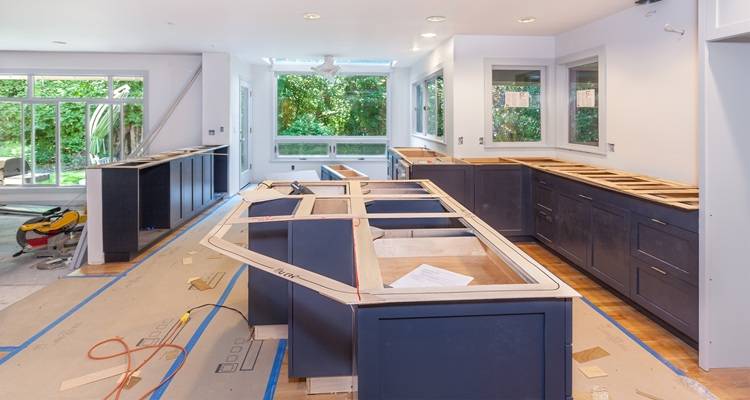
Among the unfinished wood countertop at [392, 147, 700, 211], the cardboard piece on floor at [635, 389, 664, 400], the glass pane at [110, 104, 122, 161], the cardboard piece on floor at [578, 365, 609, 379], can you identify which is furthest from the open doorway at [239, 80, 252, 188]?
the cardboard piece on floor at [635, 389, 664, 400]

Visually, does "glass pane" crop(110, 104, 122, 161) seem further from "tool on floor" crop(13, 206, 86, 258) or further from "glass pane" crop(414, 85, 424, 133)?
"glass pane" crop(414, 85, 424, 133)

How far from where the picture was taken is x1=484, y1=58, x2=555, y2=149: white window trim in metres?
6.43

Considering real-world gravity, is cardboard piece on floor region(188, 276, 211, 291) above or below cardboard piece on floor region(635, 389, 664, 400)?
above

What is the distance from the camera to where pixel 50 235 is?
5.40m

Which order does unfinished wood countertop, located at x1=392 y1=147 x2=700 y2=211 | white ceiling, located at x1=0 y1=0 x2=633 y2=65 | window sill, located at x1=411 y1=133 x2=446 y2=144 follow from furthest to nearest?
1. window sill, located at x1=411 y1=133 x2=446 y2=144
2. white ceiling, located at x1=0 y1=0 x2=633 y2=65
3. unfinished wood countertop, located at x1=392 y1=147 x2=700 y2=211

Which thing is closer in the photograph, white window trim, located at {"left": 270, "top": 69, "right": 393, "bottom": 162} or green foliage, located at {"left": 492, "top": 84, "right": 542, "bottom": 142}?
green foliage, located at {"left": 492, "top": 84, "right": 542, "bottom": 142}

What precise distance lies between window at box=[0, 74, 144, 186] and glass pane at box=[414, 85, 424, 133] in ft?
16.8

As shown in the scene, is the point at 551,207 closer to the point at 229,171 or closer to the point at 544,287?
the point at 544,287

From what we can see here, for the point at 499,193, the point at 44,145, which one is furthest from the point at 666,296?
the point at 44,145

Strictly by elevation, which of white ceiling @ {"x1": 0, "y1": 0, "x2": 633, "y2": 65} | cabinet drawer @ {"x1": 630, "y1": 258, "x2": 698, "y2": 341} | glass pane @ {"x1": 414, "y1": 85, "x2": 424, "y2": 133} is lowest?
cabinet drawer @ {"x1": 630, "y1": 258, "x2": 698, "y2": 341}

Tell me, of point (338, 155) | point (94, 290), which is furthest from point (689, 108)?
point (338, 155)

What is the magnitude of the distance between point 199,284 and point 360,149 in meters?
7.20

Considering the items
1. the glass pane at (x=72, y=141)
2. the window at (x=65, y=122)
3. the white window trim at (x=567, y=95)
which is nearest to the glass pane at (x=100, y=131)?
the window at (x=65, y=122)

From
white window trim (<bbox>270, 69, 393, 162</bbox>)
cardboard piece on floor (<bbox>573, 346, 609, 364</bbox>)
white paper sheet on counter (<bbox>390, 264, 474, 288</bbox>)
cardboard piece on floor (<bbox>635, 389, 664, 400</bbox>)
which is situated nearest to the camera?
white paper sheet on counter (<bbox>390, 264, 474, 288</bbox>)
